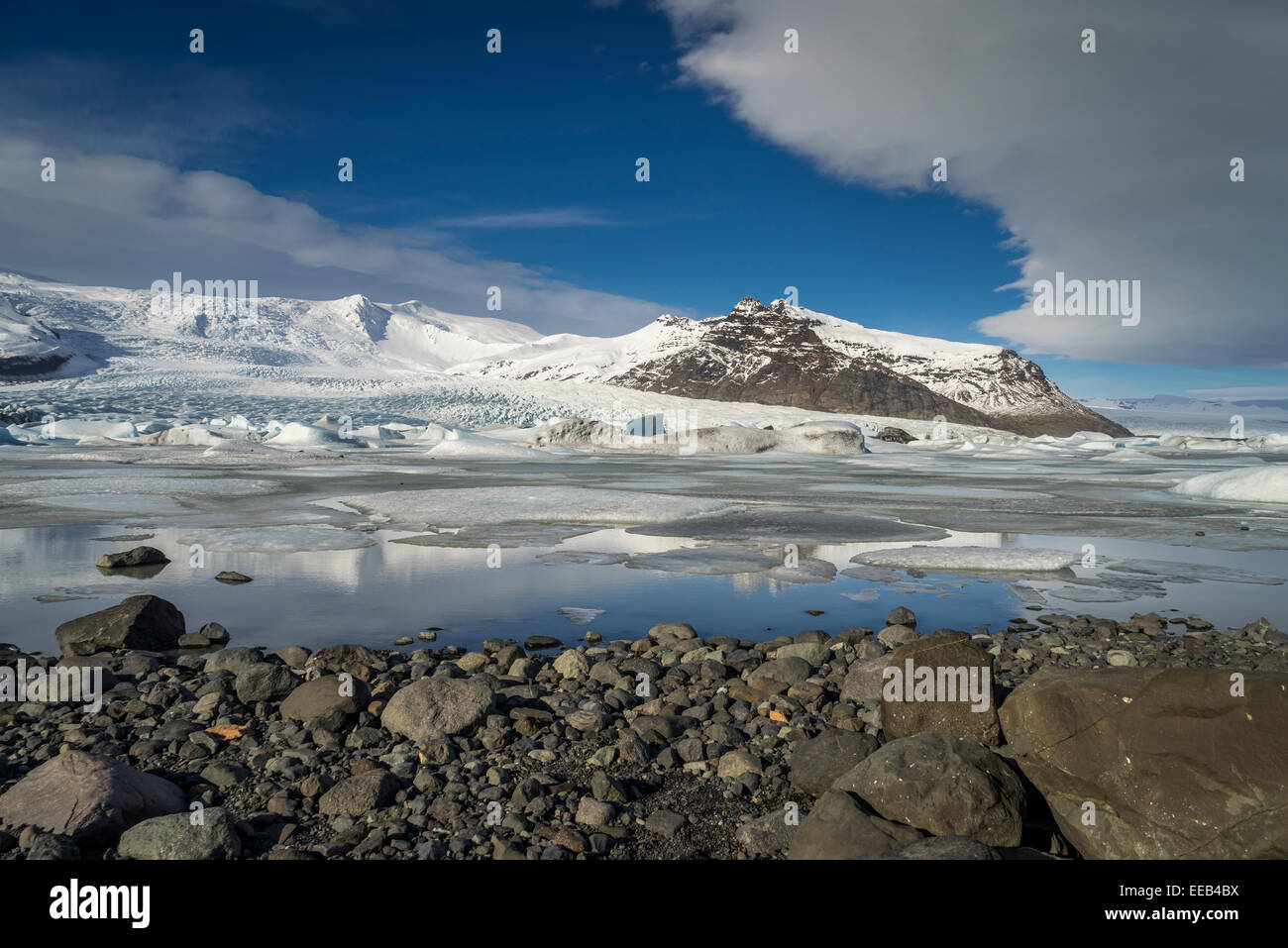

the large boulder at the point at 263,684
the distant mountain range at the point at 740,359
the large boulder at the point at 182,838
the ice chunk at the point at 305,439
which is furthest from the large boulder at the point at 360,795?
the distant mountain range at the point at 740,359

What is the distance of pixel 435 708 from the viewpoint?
139 inches

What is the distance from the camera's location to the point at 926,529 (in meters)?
10.0

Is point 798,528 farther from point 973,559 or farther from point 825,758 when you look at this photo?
point 825,758

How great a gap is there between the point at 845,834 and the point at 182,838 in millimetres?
2125

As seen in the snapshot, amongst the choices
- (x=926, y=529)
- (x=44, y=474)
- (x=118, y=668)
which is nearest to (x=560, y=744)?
(x=118, y=668)

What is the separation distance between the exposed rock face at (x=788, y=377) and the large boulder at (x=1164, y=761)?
131m

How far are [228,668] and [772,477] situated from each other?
54.9 ft

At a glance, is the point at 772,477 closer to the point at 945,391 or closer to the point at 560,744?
the point at 560,744

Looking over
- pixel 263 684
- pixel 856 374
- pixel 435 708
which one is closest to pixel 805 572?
pixel 435 708

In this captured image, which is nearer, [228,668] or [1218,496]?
[228,668]

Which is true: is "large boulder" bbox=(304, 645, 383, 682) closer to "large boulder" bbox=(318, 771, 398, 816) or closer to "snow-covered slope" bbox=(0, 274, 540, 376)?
"large boulder" bbox=(318, 771, 398, 816)

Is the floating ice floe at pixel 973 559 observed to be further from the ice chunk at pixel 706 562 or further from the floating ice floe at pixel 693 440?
the floating ice floe at pixel 693 440
